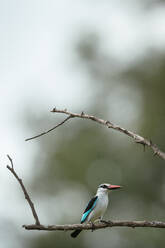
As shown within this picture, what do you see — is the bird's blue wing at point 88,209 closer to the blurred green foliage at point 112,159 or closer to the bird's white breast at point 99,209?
the bird's white breast at point 99,209

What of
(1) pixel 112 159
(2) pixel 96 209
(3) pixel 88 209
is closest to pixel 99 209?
(2) pixel 96 209

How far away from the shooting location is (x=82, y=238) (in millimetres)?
28719

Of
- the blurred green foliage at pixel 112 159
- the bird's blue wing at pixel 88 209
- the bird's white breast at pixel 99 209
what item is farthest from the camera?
the blurred green foliage at pixel 112 159

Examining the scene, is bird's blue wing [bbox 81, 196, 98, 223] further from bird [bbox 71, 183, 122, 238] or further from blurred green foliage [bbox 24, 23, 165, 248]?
blurred green foliage [bbox 24, 23, 165, 248]

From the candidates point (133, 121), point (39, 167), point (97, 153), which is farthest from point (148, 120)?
point (39, 167)

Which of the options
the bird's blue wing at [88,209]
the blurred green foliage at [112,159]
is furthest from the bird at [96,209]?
the blurred green foliage at [112,159]

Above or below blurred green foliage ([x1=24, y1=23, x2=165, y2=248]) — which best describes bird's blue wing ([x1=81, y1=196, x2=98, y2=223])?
above

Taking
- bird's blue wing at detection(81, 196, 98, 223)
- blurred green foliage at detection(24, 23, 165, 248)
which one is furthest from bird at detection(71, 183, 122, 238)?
blurred green foliage at detection(24, 23, 165, 248)

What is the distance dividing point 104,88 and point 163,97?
9.24 ft

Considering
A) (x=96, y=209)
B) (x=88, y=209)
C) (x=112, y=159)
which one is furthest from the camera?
(x=112, y=159)

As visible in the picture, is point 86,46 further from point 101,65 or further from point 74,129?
point 74,129

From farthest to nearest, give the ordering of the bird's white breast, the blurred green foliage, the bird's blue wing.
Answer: the blurred green foliage < the bird's blue wing < the bird's white breast

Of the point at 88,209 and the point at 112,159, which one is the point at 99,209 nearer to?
the point at 88,209

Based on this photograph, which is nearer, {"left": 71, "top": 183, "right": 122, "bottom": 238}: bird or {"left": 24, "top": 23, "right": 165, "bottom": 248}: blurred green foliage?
{"left": 71, "top": 183, "right": 122, "bottom": 238}: bird
